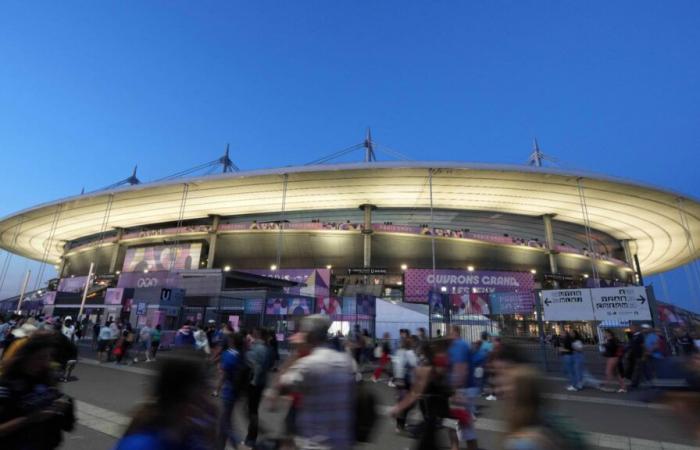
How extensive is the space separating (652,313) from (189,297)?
2625cm

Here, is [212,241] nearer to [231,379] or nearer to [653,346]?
[653,346]

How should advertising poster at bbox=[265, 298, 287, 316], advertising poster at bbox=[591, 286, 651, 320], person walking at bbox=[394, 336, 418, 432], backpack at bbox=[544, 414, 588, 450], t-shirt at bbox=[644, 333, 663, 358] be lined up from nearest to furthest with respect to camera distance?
backpack at bbox=[544, 414, 588, 450] < person walking at bbox=[394, 336, 418, 432] < t-shirt at bbox=[644, 333, 663, 358] < advertising poster at bbox=[591, 286, 651, 320] < advertising poster at bbox=[265, 298, 287, 316]

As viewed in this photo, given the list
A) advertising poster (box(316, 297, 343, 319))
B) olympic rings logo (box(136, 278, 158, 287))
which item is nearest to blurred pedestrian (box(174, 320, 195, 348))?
advertising poster (box(316, 297, 343, 319))

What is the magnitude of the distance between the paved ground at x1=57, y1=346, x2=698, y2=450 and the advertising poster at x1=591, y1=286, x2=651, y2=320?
3.08 m

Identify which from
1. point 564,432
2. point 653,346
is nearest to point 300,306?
point 653,346

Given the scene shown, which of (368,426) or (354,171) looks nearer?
(368,426)

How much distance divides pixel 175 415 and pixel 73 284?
52.6m

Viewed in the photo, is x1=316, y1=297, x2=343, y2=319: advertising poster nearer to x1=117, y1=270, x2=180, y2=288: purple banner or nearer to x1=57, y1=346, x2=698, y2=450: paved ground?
x1=57, y1=346, x2=698, y2=450: paved ground

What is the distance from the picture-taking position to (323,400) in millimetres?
2723

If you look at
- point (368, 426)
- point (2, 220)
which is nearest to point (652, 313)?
point (368, 426)

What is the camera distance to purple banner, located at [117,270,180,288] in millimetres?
35281

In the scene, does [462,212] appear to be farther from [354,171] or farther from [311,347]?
[311,347]

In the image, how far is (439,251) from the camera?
39.0 meters

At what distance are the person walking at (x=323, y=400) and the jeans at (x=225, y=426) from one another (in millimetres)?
2302
